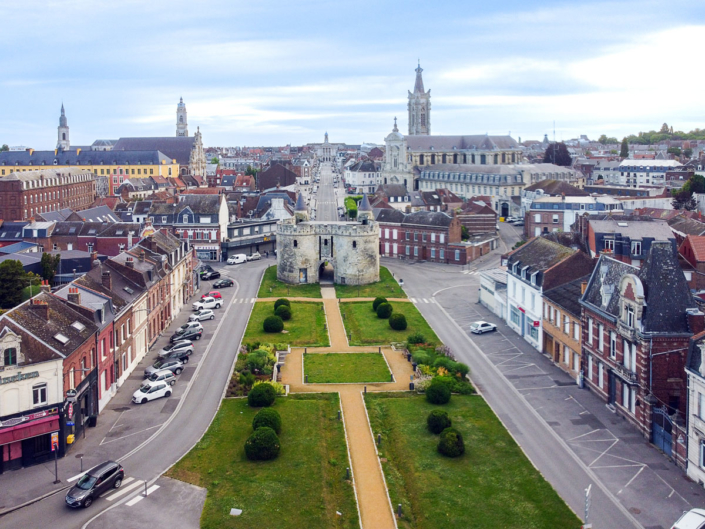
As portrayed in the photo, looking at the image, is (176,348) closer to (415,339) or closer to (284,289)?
(415,339)

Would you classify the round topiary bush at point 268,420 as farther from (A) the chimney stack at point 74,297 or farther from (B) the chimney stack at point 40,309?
(A) the chimney stack at point 74,297

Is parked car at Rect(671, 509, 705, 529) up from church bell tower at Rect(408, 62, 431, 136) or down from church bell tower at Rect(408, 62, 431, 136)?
down

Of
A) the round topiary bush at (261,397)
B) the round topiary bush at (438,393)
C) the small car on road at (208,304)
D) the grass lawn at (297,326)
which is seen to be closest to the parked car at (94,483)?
the round topiary bush at (261,397)

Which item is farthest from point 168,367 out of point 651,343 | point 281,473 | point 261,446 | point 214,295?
point 651,343

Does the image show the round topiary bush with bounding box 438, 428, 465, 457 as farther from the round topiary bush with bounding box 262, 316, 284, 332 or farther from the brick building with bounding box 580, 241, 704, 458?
the round topiary bush with bounding box 262, 316, 284, 332

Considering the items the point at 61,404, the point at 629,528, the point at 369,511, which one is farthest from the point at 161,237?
the point at 629,528

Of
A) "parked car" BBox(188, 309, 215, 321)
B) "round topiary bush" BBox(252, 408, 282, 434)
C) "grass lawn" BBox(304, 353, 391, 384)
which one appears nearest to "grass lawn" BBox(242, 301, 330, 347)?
"parked car" BBox(188, 309, 215, 321)
